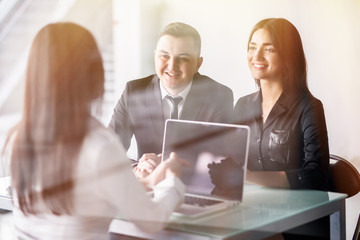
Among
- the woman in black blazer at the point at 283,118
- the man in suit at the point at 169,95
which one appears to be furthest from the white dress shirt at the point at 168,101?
the woman in black blazer at the point at 283,118

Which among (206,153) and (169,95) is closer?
(206,153)

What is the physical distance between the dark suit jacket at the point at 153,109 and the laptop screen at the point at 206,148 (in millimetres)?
119

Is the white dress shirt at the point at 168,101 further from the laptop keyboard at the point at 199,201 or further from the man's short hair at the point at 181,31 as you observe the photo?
the laptop keyboard at the point at 199,201

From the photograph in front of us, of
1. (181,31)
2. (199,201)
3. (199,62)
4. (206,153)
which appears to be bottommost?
(199,201)

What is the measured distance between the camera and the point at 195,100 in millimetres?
1778

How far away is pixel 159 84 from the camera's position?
184cm

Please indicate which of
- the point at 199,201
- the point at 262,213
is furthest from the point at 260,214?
the point at 199,201

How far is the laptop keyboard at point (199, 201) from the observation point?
1.46 metres

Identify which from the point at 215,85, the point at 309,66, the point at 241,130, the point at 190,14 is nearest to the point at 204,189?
the point at 241,130

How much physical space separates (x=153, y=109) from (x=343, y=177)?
26.0 inches

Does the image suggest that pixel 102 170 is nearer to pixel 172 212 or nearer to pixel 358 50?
pixel 172 212

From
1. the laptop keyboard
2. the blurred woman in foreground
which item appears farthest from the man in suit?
the blurred woman in foreground

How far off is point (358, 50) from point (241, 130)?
1.32 ft

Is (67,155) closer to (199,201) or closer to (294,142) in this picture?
(199,201)
